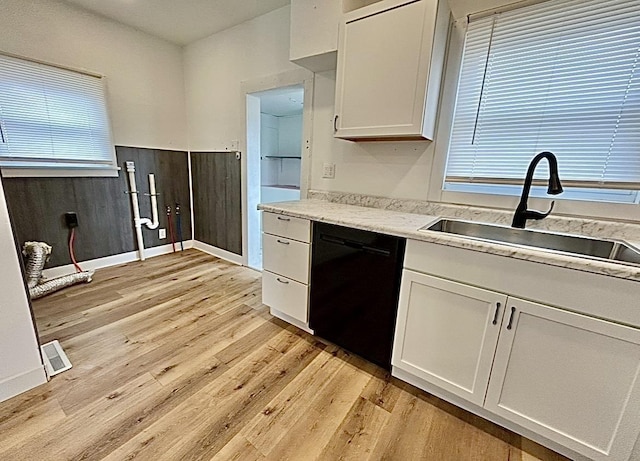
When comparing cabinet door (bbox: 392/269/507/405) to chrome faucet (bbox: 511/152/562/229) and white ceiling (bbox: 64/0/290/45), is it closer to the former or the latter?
chrome faucet (bbox: 511/152/562/229)

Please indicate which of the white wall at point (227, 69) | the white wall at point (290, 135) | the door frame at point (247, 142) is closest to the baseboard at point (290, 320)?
the door frame at point (247, 142)

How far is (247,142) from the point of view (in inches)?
113

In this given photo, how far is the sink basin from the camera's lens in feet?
4.27

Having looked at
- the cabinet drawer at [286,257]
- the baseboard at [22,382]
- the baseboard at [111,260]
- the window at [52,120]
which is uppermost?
the window at [52,120]

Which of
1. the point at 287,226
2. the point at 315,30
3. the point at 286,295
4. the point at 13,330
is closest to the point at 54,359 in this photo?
the point at 13,330

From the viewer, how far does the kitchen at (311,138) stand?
46.0 inches

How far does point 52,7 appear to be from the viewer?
2350 mm

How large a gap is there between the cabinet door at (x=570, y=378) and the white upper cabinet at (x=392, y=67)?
1142 millimetres

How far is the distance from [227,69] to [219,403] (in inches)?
120

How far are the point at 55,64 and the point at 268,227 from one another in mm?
2472

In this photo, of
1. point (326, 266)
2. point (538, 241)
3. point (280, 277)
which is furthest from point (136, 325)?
point (538, 241)

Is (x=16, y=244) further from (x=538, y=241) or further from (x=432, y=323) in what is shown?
(x=538, y=241)

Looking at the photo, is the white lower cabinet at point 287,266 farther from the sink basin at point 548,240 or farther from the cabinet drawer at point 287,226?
the sink basin at point 548,240

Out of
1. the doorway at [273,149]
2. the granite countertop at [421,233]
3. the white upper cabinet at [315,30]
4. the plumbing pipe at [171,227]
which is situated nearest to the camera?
the granite countertop at [421,233]
